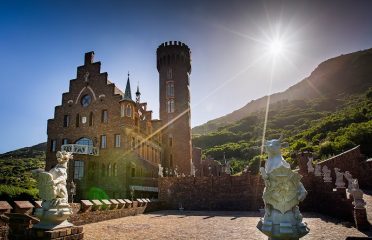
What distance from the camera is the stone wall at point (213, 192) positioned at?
65.4 ft

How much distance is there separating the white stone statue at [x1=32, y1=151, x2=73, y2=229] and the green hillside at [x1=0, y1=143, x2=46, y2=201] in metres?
15.0

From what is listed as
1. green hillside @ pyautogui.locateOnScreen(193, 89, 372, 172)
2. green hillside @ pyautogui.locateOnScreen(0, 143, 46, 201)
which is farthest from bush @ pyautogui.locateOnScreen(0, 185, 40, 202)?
green hillside @ pyautogui.locateOnScreen(193, 89, 372, 172)

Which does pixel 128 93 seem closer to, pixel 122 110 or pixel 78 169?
pixel 122 110

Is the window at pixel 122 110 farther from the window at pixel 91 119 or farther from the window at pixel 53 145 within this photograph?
the window at pixel 53 145

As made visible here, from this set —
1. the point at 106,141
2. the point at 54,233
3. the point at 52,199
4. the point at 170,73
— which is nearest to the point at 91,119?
the point at 106,141

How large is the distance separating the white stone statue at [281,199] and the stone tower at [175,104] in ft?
110

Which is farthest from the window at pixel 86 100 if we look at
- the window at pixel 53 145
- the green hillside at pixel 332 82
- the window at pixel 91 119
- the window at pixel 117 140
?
the green hillside at pixel 332 82

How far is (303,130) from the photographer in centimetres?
7406

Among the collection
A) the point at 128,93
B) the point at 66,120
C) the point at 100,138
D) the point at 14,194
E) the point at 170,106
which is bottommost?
the point at 14,194

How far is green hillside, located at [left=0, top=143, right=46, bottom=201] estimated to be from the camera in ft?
62.4

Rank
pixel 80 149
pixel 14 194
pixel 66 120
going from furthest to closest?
pixel 66 120 < pixel 80 149 < pixel 14 194

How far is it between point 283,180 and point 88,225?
9.74 meters

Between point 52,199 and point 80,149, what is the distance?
22838 millimetres

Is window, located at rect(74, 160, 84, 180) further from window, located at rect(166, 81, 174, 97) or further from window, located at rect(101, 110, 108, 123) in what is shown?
window, located at rect(166, 81, 174, 97)
